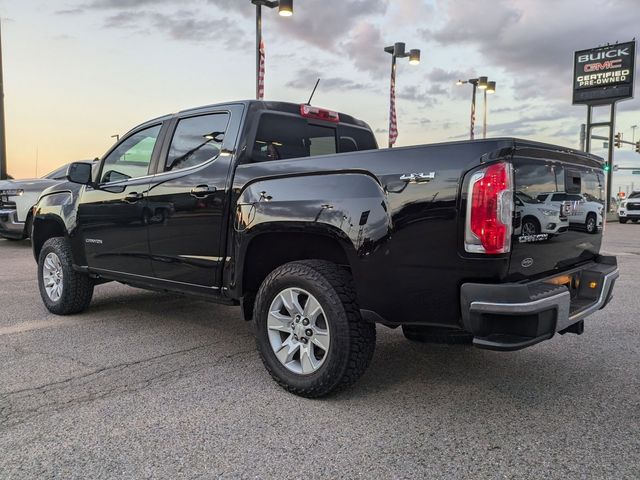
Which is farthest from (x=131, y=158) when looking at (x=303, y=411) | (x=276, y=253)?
(x=303, y=411)

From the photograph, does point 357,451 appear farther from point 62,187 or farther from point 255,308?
point 62,187

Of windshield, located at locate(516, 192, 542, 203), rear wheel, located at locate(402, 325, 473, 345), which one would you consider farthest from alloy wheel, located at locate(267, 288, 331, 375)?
windshield, located at locate(516, 192, 542, 203)

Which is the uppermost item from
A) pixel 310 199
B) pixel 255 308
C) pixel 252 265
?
pixel 310 199

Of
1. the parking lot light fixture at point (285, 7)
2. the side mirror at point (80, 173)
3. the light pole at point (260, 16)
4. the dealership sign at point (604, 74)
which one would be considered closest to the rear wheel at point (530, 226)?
the side mirror at point (80, 173)

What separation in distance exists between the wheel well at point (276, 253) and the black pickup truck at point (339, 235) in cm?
1

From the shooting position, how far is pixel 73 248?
17.7 feet

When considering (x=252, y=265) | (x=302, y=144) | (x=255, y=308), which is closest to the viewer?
(x=255, y=308)

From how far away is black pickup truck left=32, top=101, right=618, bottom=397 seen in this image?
8.93 ft

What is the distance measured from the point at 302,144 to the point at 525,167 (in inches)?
82.1

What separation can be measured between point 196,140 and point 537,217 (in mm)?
2654

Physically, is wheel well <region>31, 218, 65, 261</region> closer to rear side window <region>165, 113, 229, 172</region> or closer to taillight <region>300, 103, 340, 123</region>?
rear side window <region>165, 113, 229, 172</region>

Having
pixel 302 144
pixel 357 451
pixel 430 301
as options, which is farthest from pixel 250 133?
pixel 357 451

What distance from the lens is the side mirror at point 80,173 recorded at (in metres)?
4.96

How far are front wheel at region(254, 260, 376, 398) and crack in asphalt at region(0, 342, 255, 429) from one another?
29.4 inches
